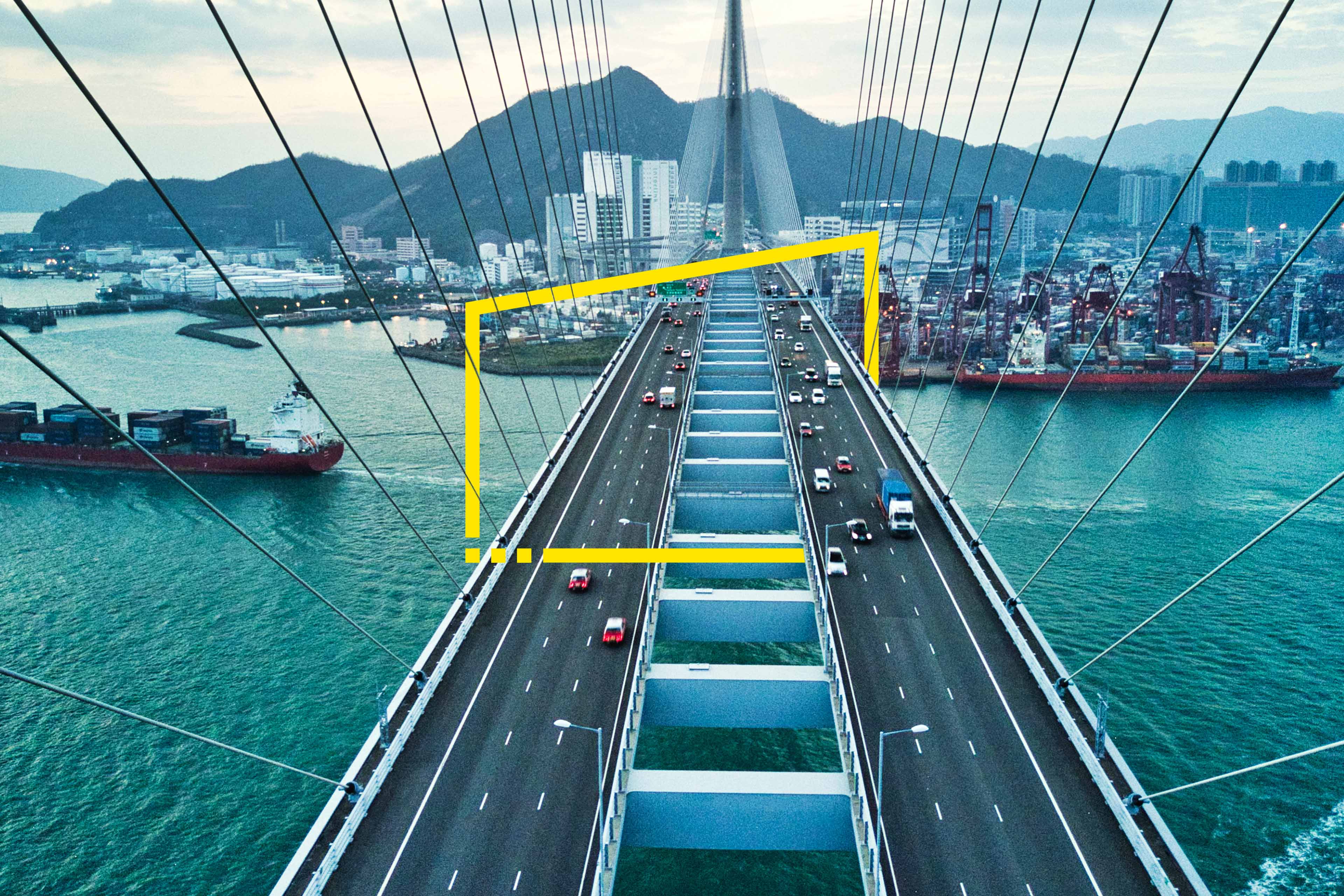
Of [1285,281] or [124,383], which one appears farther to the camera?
[1285,281]

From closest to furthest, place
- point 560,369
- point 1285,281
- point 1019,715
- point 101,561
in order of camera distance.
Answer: point 1019,715 < point 101,561 < point 560,369 < point 1285,281

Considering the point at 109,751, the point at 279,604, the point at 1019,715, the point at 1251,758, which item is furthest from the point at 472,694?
the point at 1251,758

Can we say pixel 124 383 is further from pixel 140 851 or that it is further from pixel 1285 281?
pixel 1285 281

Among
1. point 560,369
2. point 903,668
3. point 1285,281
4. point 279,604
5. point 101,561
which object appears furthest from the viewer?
point 1285,281

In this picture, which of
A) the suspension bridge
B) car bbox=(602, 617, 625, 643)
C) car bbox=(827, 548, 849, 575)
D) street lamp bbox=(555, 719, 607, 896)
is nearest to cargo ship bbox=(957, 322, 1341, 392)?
the suspension bridge

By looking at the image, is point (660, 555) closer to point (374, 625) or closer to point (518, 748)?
point (518, 748)

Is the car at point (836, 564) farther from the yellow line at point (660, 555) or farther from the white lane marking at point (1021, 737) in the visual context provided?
the white lane marking at point (1021, 737)
